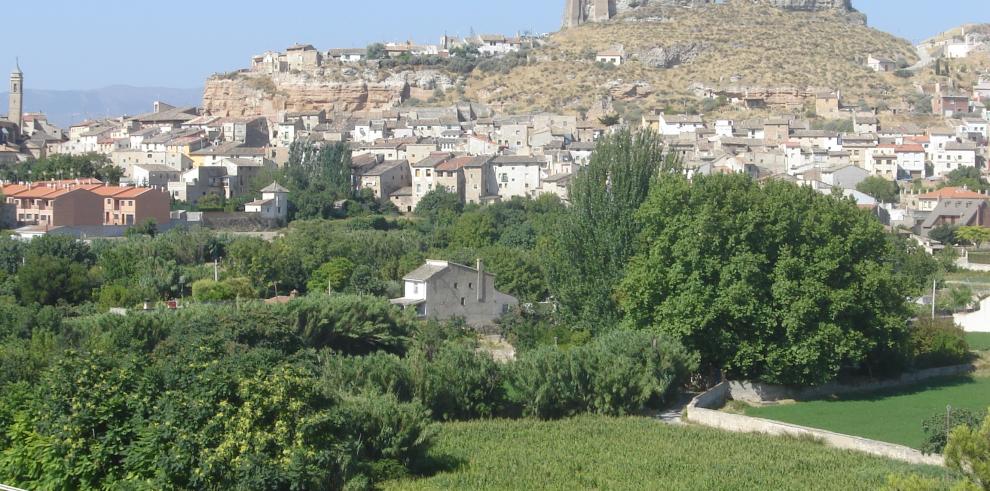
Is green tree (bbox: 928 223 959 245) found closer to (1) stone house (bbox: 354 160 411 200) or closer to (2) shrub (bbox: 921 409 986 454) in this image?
(1) stone house (bbox: 354 160 411 200)

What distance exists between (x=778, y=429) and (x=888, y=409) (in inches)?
148

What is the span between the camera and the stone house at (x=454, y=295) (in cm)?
3409

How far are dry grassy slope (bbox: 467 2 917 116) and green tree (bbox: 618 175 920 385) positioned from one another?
54.1m

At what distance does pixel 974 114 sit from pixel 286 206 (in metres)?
42.8

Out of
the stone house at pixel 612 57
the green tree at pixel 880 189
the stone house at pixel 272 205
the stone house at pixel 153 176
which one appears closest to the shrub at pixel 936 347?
the green tree at pixel 880 189

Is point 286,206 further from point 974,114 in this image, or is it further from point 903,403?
point 974,114

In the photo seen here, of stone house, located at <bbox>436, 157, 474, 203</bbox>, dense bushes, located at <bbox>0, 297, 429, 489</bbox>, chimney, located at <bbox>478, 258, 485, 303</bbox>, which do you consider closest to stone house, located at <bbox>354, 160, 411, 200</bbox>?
stone house, located at <bbox>436, 157, 474, 203</bbox>

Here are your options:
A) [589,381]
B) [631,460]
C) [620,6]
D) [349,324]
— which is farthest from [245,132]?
[631,460]

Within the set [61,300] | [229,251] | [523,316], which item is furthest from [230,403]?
[229,251]

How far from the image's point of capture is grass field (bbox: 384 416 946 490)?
63.6 ft

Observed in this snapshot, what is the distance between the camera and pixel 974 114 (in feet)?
260

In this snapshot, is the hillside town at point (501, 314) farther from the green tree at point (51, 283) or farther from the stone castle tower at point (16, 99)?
the stone castle tower at point (16, 99)

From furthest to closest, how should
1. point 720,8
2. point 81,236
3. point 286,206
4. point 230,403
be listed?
point 720,8 < point 286,206 < point 81,236 < point 230,403

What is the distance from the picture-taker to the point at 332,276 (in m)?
39.6
